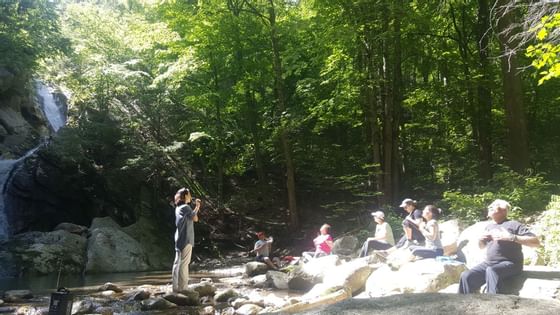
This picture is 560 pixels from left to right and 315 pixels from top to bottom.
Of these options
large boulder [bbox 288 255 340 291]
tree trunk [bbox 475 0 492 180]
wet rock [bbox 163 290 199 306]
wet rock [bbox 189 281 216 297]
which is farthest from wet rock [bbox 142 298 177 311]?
tree trunk [bbox 475 0 492 180]

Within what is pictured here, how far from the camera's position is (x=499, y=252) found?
5184 mm

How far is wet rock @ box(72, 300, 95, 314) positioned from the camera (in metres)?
6.97

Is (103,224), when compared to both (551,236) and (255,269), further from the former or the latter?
(551,236)

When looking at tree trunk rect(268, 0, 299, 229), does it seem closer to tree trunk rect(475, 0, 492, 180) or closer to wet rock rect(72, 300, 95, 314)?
tree trunk rect(475, 0, 492, 180)

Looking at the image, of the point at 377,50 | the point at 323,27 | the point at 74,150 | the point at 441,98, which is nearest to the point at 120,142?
the point at 74,150

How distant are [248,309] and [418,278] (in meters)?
2.69

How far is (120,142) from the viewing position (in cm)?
1838

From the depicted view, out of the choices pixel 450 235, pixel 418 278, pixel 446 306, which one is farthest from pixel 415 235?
pixel 446 306

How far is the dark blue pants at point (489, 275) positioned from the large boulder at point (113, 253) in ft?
39.2

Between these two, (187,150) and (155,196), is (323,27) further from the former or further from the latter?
(155,196)

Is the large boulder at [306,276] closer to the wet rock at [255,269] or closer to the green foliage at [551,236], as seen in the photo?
the wet rock at [255,269]

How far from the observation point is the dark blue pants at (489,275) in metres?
5.09

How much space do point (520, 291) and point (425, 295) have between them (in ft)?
5.59

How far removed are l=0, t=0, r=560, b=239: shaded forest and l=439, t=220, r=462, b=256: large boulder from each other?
182 inches
